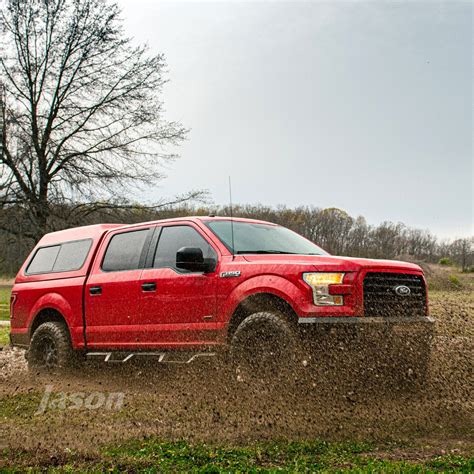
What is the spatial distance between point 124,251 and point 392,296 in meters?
3.39

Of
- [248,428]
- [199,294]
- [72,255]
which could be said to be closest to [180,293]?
[199,294]

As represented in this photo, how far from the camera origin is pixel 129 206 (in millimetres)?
19844

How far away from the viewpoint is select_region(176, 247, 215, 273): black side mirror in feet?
21.7

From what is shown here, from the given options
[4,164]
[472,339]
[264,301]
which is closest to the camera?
[264,301]

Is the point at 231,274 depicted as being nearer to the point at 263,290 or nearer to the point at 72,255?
the point at 263,290

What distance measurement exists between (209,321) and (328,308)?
52.8 inches

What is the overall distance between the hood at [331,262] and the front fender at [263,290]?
201 mm

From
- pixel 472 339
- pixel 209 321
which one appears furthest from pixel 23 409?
pixel 472 339

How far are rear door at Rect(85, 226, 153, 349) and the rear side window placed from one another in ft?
1.35

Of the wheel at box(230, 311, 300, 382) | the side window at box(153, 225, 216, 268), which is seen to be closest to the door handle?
the side window at box(153, 225, 216, 268)

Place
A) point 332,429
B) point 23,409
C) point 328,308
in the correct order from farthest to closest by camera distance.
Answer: point 23,409, point 328,308, point 332,429

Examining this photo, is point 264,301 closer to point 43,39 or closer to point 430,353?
point 430,353

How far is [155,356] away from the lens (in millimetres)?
7277

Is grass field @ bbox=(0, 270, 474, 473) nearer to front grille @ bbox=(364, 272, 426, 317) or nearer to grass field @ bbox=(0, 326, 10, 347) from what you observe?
front grille @ bbox=(364, 272, 426, 317)
